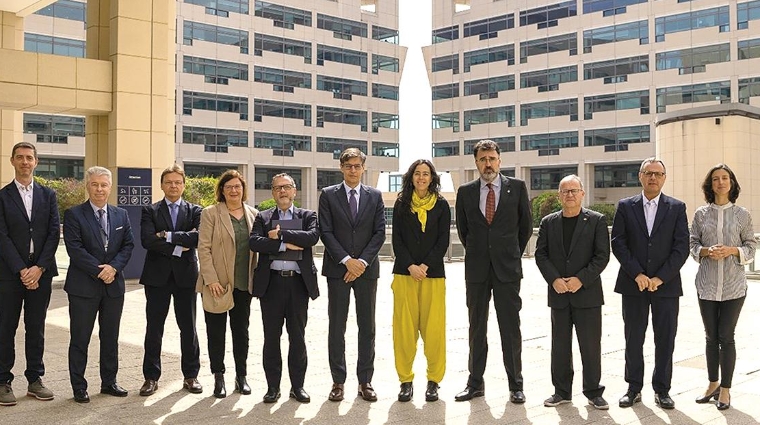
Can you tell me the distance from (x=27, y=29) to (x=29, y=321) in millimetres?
49524

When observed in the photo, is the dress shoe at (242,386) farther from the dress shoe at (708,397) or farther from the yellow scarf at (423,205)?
the dress shoe at (708,397)

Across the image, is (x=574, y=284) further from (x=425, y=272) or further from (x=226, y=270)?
(x=226, y=270)

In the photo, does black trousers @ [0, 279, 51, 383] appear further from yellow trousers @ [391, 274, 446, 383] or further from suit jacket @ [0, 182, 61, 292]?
yellow trousers @ [391, 274, 446, 383]

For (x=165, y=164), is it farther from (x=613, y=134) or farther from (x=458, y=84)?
(x=458, y=84)

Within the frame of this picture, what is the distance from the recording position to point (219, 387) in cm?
667

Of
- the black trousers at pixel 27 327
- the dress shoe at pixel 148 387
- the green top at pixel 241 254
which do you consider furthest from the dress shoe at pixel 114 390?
the green top at pixel 241 254

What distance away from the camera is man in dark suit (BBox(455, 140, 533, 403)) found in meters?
6.61

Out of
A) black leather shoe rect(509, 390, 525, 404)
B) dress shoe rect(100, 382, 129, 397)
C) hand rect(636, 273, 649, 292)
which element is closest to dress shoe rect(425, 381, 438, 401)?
black leather shoe rect(509, 390, 525, 404)

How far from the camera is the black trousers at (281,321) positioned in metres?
6.59

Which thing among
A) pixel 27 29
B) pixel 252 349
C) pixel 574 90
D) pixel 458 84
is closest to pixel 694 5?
pixel 574 90

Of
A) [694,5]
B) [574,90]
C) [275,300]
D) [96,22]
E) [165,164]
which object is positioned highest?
[694,5]

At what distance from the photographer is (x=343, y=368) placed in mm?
6664

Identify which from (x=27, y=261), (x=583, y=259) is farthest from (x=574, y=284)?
(x=27, y=261)

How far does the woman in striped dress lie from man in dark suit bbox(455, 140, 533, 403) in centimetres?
147
